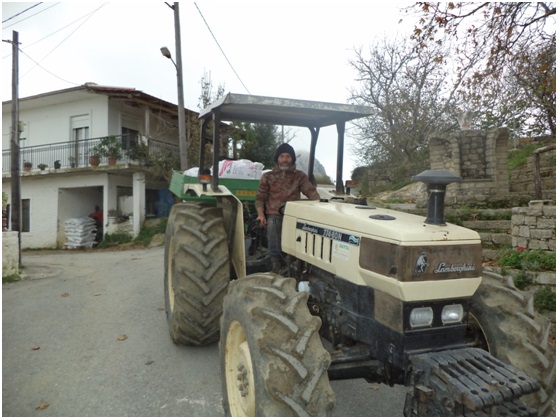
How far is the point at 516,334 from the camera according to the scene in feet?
7.94

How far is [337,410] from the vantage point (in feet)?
10.4

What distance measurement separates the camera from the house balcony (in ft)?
54.8

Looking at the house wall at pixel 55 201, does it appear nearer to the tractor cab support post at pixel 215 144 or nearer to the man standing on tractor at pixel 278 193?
the tractor cab support post at pixel 215 144

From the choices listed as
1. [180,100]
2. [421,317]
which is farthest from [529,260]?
[180,100]

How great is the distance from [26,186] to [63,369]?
18.9 meters

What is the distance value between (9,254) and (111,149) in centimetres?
906

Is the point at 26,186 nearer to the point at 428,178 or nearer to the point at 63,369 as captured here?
the point at 63,369

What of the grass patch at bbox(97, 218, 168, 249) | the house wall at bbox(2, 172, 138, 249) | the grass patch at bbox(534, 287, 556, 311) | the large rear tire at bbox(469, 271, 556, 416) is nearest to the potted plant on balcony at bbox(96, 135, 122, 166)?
the house wall at bbox(2, 172, 138, 249)

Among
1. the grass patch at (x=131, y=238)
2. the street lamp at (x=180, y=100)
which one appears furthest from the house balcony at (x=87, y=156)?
the street lamp at (x=180, y=100)

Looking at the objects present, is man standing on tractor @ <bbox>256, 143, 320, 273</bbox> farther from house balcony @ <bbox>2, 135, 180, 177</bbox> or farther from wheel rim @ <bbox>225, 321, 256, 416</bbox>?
house balcony @ <bbox>2, 135, 180, 177</bbox>

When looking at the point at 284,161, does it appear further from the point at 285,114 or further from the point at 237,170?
the point at 237,170

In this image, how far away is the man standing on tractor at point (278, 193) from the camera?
3529mm

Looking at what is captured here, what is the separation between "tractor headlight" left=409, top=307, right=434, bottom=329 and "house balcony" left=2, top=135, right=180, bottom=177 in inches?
605

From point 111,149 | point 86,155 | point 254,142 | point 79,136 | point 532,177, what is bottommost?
point 532,177
